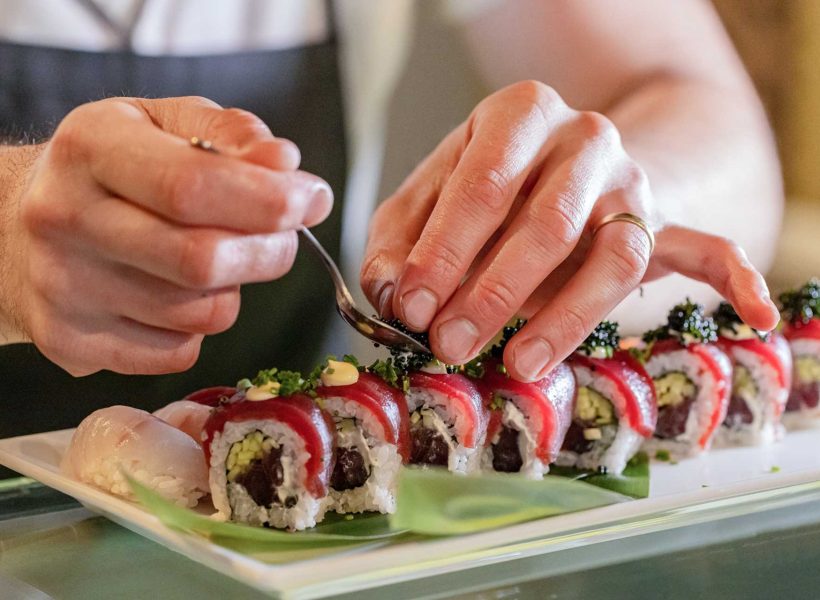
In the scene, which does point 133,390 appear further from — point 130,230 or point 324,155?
point 130,230

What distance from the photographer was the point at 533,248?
144 centimetres

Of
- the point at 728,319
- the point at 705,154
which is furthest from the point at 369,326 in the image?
the point at 705,154

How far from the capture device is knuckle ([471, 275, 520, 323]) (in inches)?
55.1

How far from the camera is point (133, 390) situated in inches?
84.5

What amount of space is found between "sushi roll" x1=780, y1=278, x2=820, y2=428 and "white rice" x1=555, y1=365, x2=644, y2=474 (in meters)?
0.49

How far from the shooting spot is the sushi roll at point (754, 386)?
1917 millimetres

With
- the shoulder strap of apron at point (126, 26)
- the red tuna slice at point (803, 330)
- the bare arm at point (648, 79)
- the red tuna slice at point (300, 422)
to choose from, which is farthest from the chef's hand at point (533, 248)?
the bare arm at point (648, 79)

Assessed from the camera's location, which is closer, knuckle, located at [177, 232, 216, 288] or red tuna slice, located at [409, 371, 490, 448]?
knuckle, located at [177, 232, 216, 288]

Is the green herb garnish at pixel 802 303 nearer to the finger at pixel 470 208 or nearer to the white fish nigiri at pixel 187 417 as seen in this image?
the finger at pixel 470 208

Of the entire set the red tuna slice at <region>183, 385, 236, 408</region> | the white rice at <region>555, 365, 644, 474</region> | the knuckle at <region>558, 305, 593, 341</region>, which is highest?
the knuckle at <region>558, 305, 593, 341</region>

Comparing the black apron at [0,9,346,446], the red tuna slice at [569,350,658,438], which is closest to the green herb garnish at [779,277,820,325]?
the red tuna slice at [569,350,658,438]

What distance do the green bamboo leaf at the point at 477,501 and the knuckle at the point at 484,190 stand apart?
436 mm

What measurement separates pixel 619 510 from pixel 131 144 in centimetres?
84

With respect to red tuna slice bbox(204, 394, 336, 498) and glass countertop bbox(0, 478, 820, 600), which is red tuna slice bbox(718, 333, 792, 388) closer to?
glass countertop bbox(0, 478, 820, 600)
